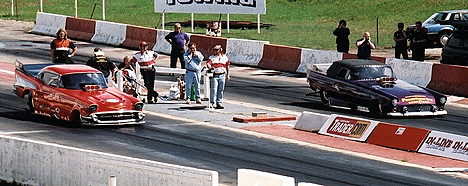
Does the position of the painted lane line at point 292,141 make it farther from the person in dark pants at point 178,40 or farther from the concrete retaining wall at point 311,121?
the person in dark pants at point 178,40

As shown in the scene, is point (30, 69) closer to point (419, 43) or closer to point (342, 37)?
point (342, 37)

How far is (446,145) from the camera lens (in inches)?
750

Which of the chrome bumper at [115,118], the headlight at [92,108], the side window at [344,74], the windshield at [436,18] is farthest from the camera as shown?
the windshield at [436,18]

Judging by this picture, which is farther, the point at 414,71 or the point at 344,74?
the point at 414,71

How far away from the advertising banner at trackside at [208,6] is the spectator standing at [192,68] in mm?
14205

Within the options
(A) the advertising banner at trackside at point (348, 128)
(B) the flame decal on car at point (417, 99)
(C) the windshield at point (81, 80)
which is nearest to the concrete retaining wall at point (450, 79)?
(B) the flame decal on car at point (417, 99)

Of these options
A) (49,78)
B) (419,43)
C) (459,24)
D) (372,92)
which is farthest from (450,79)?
(49,78)

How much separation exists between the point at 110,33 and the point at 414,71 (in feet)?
47.2

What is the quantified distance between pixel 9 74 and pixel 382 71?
454 inches

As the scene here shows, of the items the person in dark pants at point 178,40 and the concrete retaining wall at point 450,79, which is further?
the person in dark pants at point 178,40

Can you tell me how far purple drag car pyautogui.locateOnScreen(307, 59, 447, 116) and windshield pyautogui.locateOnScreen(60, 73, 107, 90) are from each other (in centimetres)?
582

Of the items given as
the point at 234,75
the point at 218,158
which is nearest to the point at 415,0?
the point at 234,75

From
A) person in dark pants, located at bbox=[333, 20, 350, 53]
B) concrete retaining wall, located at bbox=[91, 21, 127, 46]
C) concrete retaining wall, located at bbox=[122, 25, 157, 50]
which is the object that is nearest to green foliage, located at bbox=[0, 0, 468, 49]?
concrete retaining wall, located at bbox=[122, 25, 157, 50]

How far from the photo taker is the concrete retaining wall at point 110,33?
38.3 metres
